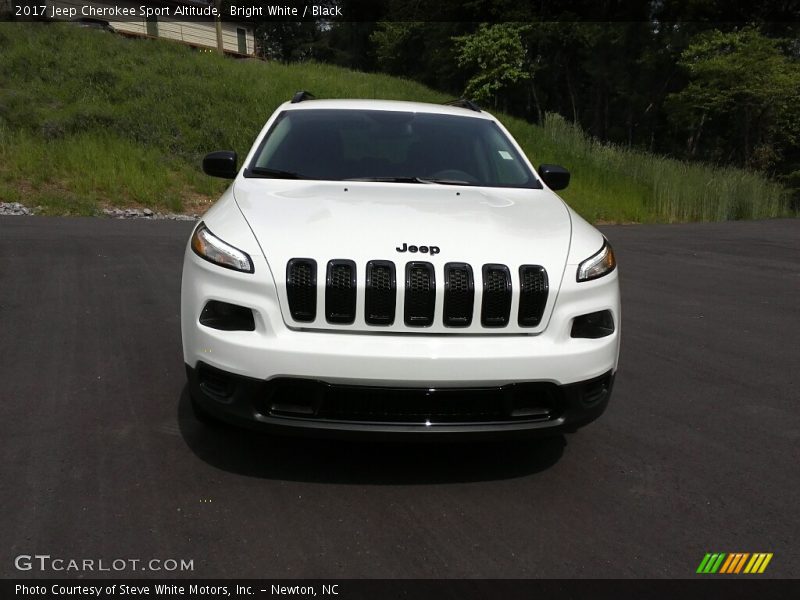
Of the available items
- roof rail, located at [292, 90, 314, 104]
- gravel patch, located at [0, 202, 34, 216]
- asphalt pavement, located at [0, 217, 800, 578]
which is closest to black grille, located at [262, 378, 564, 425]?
asphalt pavement, located at [0, 217, 800, 578]

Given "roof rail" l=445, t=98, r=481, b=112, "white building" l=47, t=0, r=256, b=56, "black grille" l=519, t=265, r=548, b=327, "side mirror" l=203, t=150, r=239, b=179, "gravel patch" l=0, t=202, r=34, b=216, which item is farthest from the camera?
"white building" l=47, t=0, r=256, b=56

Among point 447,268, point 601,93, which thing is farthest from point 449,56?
point 447,268

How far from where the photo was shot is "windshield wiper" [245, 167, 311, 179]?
13.0ft

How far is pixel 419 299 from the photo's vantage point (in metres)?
2.78

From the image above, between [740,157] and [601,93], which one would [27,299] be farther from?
[601,93]

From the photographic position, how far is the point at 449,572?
242cm

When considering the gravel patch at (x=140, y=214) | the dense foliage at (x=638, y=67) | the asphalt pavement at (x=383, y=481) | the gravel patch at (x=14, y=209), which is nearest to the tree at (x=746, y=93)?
the dense foliage at (x=638, y=67)

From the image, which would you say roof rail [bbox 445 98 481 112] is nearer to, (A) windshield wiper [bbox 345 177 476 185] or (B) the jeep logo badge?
(A) windshield wiper [bbox 345 177 476 185]

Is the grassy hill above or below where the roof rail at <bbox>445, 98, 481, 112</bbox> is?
below

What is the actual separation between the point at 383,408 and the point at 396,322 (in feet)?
1.12

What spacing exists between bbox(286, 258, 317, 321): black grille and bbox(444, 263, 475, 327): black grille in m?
0.52

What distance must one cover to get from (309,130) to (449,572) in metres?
2.90
